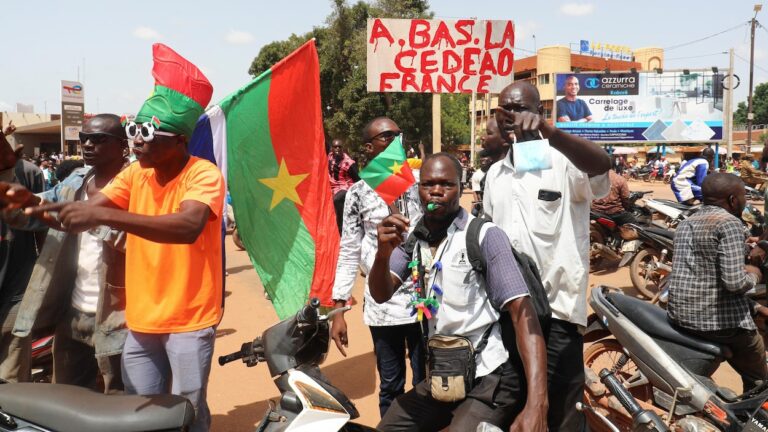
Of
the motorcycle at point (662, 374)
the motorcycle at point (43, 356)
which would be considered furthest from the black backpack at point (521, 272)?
the motorcycle at point (43, 356)

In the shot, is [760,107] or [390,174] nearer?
[390,174]

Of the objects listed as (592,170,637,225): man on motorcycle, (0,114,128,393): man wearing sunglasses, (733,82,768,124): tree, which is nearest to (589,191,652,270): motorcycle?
(592,170,637,225): man on motorcycle

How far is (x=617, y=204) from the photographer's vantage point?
27.7 ft

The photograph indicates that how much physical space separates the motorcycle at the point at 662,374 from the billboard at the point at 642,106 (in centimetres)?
2258

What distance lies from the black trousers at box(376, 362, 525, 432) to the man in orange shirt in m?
0.82

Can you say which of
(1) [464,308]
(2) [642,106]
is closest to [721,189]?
(1) [464,308]

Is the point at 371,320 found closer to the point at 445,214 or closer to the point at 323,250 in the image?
the point at 323,250

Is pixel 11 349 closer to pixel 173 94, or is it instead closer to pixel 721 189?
pixel 173 94

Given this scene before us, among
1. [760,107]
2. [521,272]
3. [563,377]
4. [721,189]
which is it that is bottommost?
[563,377]

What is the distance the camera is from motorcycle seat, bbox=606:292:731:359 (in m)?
3.40

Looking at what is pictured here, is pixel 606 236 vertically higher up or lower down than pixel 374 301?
lower down

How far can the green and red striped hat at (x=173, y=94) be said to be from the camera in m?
2.53

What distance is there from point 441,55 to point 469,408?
368cm

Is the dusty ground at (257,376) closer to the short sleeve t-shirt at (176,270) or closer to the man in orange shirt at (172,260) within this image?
the man in orange shirt at (172,260)
